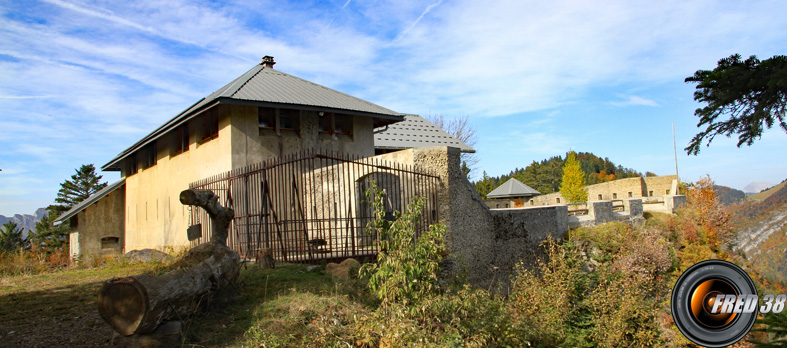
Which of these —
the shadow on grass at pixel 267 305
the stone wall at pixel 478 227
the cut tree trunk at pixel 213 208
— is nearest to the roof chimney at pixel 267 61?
the stone wall at pixel 478 227

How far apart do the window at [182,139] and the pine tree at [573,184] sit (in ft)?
96.7

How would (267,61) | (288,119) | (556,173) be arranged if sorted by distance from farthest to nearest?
(556,173) → (267,61) → (288,119)

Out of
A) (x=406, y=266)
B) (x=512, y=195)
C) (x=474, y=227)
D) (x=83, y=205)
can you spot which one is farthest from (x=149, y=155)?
(x=512, y=195)

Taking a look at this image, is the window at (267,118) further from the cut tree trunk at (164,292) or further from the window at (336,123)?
the cut tree trunk at (164,292)

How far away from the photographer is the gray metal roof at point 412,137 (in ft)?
59.3

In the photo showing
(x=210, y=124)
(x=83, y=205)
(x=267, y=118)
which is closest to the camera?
(x=267, y=118)

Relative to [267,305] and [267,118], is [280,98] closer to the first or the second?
[267,118]

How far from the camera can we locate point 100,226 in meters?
22.2

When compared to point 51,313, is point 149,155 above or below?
above

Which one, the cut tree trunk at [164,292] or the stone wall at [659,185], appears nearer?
the cut tree trunk at [164,292]

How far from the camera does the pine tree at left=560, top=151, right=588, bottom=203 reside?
36156 mm

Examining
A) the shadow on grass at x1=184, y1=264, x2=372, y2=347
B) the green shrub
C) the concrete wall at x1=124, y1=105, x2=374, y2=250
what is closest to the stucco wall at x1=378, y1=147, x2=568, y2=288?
the green shrub

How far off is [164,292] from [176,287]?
25cm

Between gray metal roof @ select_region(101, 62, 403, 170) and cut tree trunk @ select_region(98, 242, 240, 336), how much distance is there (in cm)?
594
